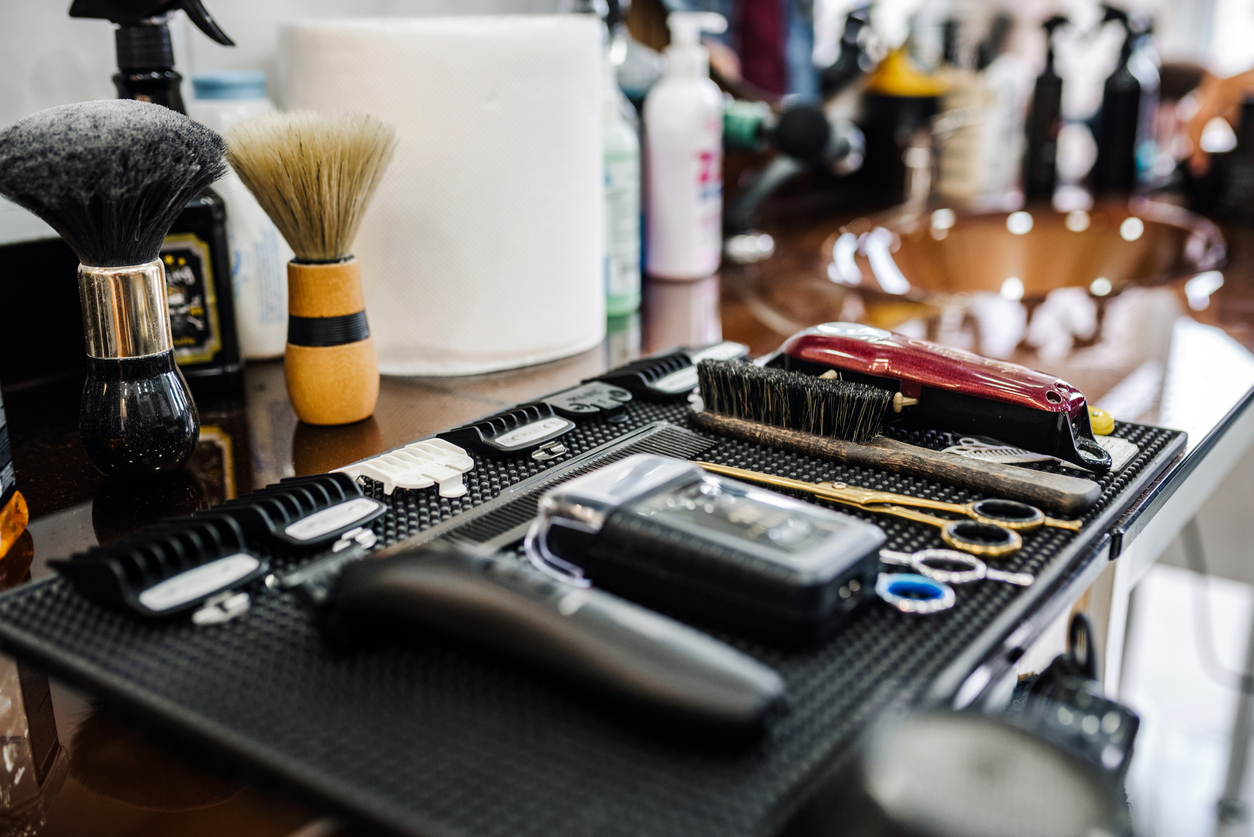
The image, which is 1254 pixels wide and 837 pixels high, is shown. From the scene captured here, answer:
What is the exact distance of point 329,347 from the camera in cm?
65

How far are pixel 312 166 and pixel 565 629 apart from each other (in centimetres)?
36

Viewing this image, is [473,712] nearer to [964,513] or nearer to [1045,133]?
[964,513]

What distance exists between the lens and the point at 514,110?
728 mm

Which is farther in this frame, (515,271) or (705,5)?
(705,5)

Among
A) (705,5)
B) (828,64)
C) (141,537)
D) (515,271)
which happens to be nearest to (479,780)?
(141,537)

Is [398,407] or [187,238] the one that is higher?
[187,238]

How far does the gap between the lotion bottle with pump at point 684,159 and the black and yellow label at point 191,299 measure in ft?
1.66

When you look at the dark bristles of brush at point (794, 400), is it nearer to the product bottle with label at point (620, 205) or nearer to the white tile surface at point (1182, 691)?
the product bottle with label at point (620, 205)

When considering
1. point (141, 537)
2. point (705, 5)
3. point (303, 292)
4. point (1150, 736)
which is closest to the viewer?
point (141, 537)

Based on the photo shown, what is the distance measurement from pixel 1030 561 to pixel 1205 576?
4.77ft

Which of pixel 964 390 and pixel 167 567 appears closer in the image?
pixel 167 567

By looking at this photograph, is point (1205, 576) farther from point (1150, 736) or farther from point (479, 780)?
point (479, 780)

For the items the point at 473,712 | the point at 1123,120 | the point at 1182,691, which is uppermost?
the point at 1123,120

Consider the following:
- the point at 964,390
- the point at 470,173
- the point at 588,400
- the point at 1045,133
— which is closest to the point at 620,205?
the point at 470,173
